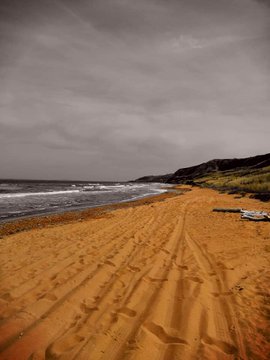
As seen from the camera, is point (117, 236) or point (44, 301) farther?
point (117, 236)

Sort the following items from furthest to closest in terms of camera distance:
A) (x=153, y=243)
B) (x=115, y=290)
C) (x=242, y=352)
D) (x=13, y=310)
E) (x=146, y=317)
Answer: (x=153, y=243) → (x=115, y=290) → (x=13, y=310) → (x=146, y=317) → (x=242, y=352)

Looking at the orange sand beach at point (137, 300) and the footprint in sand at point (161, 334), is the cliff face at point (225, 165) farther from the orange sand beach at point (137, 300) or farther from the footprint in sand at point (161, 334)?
the footprint in sand at point (161, 334)

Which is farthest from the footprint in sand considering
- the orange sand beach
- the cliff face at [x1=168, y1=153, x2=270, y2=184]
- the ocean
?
the cliff face at [x1=168, y1=153, x2=270, y2=184]

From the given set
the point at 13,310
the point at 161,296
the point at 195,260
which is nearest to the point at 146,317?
the point at 161,296

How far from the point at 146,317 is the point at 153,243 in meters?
3.94

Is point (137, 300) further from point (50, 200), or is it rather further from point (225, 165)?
point (225, 165)

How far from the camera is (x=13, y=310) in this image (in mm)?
3730

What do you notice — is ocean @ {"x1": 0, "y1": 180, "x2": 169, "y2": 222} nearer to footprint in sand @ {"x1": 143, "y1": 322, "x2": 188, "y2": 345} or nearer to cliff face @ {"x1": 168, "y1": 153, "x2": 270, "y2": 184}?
footprint in sand @ {"x1": 143, "y1": 322, "x2": 188, "y2": 345}

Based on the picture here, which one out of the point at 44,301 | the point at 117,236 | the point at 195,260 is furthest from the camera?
the point at 117,236

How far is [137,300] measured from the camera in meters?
3.90

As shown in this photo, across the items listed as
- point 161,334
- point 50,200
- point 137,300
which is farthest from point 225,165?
point 161,334

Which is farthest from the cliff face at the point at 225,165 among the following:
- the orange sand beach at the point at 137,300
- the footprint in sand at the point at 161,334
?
the footprint in sand at the point at 161,334

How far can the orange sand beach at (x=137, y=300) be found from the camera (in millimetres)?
2850

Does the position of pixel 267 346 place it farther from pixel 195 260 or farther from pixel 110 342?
pixel 195 260
